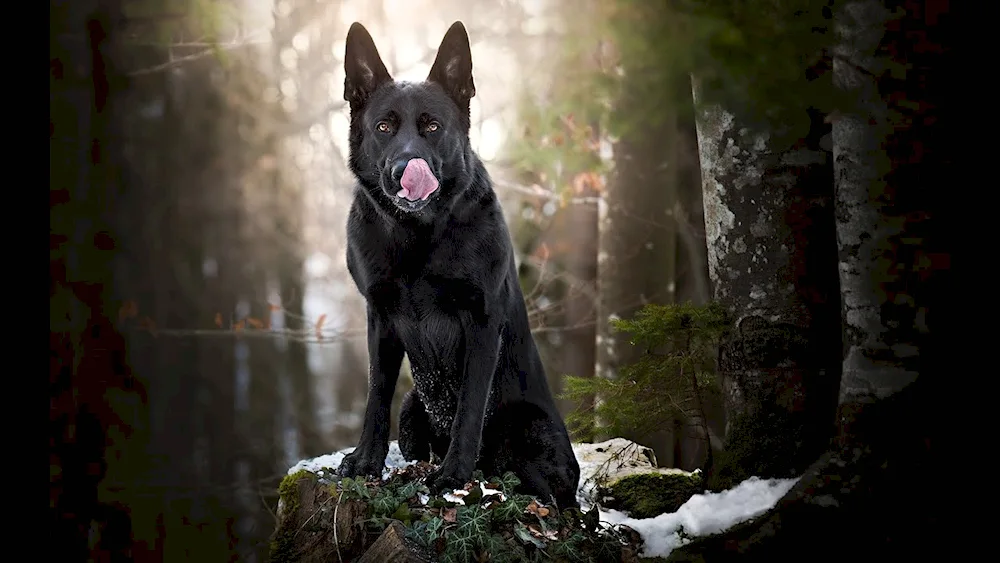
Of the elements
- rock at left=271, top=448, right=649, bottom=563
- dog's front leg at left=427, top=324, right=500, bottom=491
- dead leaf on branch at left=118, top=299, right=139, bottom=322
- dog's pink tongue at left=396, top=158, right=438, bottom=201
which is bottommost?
rock at left=271, top=448, right=649, bottom=563

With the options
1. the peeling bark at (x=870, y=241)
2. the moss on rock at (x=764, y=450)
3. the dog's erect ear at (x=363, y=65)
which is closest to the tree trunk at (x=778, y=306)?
the moss on rock at (x=764, y=450)

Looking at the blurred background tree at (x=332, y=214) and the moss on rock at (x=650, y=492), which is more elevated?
the blurred background tree at (x=332, y=214)

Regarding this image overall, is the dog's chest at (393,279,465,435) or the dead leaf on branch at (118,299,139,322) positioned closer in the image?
the dog's chest at (393,279,465,435)

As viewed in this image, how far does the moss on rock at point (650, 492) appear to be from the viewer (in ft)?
13.8

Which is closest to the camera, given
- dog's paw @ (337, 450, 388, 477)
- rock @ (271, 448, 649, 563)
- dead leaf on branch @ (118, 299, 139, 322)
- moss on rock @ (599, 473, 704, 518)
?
rock @ (271, 448, 649, 563)

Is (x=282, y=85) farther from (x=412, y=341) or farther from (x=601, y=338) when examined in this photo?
(x=412, y=341)

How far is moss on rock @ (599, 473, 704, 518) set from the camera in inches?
165

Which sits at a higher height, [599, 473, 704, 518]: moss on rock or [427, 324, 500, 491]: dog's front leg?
[427, 324, 500, 491]: dog's front leg

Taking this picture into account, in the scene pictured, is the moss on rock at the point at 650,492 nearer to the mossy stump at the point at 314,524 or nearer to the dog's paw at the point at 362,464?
the dog's paw at the point at 362,464

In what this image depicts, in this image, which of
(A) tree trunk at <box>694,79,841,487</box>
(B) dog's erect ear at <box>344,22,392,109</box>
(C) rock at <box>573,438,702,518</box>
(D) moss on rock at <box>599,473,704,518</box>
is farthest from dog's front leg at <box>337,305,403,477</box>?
(A) tree trunk at <box>694,79,841,487</box>

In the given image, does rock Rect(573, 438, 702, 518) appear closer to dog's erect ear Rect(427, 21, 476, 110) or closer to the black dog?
the black dog

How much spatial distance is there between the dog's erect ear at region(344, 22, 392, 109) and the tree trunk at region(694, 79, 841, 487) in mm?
1482

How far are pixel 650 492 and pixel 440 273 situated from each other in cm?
199

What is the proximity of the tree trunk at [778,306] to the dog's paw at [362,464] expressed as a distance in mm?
1645
